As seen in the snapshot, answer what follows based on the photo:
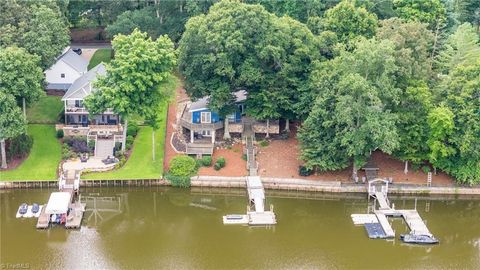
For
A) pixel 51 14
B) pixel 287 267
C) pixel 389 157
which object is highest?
pixel 51 14

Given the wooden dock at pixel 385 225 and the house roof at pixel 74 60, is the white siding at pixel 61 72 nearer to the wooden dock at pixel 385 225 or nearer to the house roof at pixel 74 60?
the house roof at pixel 74 60

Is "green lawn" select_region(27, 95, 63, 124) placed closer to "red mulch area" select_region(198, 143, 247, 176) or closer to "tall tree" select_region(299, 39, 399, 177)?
"red mulch area" select_region(198, 143, 247, 176)

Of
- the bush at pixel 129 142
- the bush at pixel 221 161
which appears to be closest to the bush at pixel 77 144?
the bush at pixel 129 142

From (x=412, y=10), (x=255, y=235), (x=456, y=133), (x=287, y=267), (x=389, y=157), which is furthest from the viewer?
(x=412, y=10)

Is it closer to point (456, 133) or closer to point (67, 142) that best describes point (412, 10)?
point (456, 133)

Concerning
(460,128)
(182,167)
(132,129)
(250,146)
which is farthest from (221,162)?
(460,128)

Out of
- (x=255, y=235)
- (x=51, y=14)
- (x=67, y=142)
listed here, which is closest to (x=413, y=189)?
(x=255, y=235)

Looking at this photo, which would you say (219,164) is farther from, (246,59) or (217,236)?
(217,236)

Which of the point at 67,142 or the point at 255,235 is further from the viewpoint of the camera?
the point at 67,142
